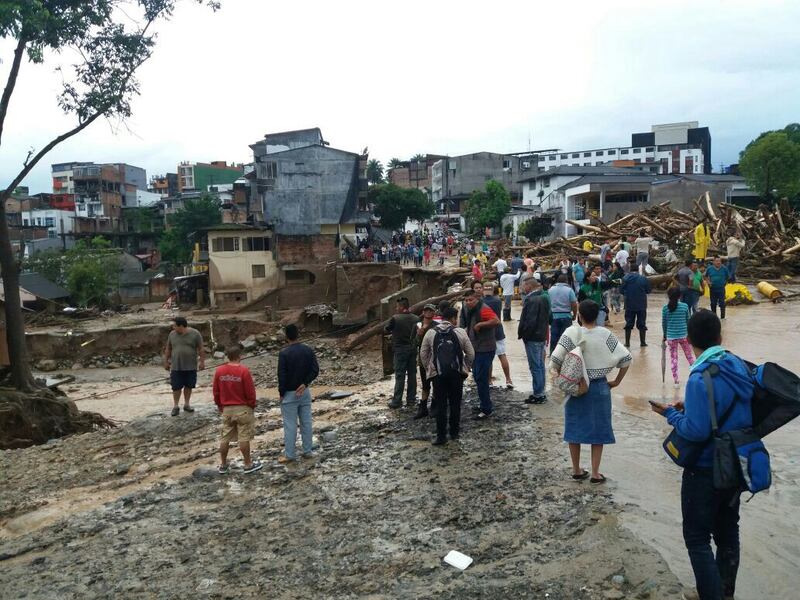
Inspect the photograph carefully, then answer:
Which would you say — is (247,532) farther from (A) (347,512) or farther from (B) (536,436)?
(B) (536,436)

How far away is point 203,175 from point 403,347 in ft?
284

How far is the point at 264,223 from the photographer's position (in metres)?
47.2

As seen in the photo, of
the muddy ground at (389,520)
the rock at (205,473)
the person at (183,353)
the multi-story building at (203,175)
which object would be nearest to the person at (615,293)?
the muddy ground at (389,520)

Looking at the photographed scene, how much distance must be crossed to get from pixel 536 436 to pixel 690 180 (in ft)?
139

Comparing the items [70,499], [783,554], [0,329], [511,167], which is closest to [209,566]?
[70,499]

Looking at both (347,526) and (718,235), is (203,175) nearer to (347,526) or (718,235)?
(718,235)

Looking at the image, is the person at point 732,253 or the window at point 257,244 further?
the window at point 257,244

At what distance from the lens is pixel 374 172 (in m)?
98.2

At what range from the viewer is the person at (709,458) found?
3.74 metres

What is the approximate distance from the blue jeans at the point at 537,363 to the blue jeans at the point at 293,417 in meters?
3.10

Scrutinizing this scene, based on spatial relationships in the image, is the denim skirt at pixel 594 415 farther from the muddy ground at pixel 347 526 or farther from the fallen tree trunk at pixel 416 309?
the fallen tree trunk at pixel 416 309

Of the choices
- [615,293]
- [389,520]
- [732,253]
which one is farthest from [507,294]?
[389,520]

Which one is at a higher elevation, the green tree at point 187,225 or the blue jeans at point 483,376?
the green tree at point 187,225

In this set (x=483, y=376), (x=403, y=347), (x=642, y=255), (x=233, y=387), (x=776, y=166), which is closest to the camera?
(x=233, y=387)
